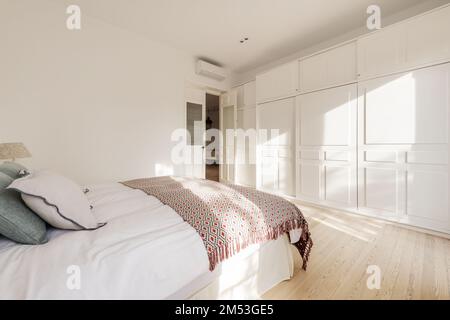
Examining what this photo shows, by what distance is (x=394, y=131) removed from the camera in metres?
2.40

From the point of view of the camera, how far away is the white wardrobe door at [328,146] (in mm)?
2801

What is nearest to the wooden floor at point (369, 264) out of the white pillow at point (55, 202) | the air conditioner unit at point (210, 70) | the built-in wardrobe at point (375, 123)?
the built-in wardrobe at point (375, 123)

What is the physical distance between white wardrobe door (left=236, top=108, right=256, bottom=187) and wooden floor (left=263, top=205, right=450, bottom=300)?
2.04m

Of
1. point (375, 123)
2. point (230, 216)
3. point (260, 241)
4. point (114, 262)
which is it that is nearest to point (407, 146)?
point (375, 123)

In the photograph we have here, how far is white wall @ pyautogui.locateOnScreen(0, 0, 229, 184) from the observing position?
7.57 feet

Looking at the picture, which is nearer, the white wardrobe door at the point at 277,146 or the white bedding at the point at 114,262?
the white bedding at the point at 114,262

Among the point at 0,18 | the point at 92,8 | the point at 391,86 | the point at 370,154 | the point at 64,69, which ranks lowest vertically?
the point at 370,154

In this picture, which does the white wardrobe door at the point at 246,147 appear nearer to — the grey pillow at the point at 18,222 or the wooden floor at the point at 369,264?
the wooden floor at the point at 369,264

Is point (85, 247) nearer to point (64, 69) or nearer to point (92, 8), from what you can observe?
point (64, 69)

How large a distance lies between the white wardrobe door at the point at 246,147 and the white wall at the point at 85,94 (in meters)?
1.44

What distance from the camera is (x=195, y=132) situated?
437 cm

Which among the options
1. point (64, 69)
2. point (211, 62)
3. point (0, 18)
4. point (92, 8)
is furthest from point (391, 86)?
point (0, 18)

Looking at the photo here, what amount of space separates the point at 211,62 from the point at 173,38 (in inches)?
42.7
